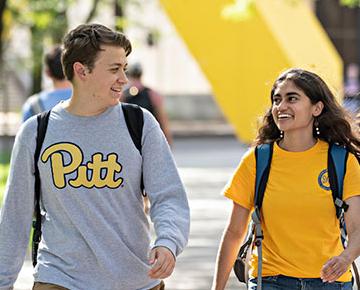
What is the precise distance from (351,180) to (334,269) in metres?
0.44

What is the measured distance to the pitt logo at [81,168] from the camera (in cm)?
464

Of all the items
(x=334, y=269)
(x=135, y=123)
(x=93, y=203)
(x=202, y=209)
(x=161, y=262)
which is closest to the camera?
Result: (x=161, y=262)

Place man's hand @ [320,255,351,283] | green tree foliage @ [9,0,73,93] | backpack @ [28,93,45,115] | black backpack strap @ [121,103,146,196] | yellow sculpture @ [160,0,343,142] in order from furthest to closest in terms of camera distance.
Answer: yellow sculpture @ [160,0,343,142] → green tree foliage @ [9,0,73,93] → backpack @ [28,93,45,115] → man's hand @ [320,255,351,283] → black backpack strap @ [121,103,146,196]

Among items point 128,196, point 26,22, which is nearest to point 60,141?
point 128,196

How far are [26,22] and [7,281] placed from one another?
2424cm

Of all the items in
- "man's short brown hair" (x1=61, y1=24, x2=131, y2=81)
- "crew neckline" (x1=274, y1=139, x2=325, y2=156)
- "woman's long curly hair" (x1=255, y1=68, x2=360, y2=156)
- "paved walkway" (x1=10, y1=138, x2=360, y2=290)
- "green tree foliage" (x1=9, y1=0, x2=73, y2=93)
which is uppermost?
"man's short brown hair" (x1=61, y1=24, x2=131, y2=81)

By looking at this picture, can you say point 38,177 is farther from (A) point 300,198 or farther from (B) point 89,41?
(A) point 300,198

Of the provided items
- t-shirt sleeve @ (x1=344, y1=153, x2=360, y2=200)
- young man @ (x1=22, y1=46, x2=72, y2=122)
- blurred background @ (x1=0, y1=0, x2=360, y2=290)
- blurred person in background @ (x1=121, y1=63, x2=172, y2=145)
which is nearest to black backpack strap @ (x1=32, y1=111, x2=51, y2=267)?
t-shirt sleeve @ (x1=344, y1=153, x2=360, y2=200)

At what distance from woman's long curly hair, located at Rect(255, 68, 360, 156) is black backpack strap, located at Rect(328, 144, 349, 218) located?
0.09m

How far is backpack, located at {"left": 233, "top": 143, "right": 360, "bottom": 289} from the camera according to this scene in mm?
5184

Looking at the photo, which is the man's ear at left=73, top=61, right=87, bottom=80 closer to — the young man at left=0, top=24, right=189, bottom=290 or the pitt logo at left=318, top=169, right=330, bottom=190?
the young man at left=0, top=24, right=189, bottom=290

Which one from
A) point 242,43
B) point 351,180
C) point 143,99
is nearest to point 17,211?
point 351,180

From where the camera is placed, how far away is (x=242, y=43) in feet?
96.1

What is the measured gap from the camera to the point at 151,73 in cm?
4450
